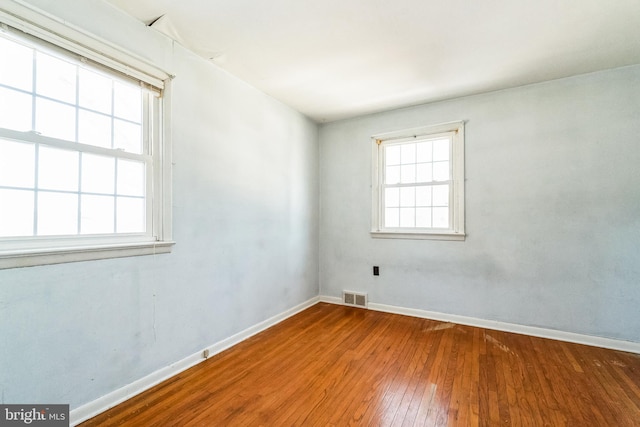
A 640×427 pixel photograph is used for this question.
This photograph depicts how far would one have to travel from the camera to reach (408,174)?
3.70 meters

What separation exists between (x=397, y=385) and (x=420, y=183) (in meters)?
2.37

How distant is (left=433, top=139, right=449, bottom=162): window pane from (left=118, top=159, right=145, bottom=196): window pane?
3180 millimetres

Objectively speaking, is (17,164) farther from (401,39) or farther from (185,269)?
(401,39)

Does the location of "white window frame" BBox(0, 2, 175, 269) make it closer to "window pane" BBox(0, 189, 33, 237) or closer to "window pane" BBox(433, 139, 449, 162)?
"window pane" BBox(0, 189, 33, 237)

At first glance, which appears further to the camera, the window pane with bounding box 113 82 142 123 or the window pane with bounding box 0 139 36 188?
the window pane with bounding box 113 82 142 123

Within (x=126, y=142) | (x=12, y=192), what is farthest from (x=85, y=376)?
(x=126, y=142)

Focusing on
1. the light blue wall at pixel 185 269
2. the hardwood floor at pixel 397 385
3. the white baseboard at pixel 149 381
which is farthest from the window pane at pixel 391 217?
the white baseboard at pixel 149 381

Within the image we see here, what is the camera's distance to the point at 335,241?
411 centimetres

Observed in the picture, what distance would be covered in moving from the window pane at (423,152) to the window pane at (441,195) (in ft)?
1.25

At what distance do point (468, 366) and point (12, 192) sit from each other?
3.35m

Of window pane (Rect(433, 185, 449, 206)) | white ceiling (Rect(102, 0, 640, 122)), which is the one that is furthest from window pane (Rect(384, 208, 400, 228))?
white ceiling (Rect(102, 0, 640, 122))

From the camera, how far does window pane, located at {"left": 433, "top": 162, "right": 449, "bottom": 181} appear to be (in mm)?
3459

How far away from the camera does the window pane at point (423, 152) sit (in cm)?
358

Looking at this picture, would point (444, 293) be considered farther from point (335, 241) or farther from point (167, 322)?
point (167, 322)
